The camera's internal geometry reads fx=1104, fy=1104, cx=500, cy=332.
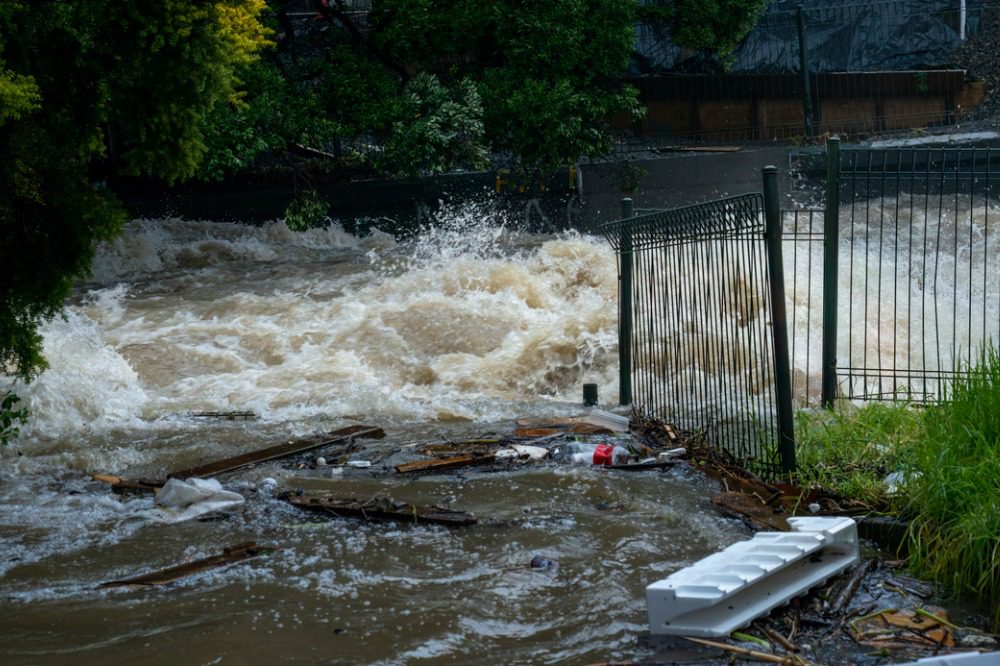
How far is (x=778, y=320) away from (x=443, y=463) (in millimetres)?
2681

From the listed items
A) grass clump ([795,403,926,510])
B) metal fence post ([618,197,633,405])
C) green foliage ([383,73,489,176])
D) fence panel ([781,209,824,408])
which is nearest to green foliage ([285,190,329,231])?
green foliage ([383,73,489,176])

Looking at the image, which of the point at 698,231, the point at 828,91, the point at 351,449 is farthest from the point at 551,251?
the point at 828,91

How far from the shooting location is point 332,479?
763 centimetres

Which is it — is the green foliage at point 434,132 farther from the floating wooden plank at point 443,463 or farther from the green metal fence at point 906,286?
the floating wooden plank at point 443,463

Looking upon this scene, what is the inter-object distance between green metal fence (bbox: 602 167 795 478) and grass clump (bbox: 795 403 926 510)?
→ 193 millimetres

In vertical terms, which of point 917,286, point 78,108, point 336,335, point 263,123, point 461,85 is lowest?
point 336,335

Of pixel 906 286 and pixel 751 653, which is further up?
pixel 906 286

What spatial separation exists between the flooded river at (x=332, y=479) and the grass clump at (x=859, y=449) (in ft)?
2.23

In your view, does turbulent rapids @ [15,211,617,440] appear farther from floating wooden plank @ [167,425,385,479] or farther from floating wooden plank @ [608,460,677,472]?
floating wooden plank @ [608,460,677,472]

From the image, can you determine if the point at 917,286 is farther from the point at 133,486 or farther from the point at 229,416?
the point at 133,486

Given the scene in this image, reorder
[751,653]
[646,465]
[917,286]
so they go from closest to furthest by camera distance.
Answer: [751,653]
[646,465]
[917,286]

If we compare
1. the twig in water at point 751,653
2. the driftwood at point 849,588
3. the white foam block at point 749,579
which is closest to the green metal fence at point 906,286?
the driftwood at point 849,588

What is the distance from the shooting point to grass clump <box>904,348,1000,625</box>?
476 centimetres

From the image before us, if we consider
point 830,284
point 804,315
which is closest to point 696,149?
point 804,315
